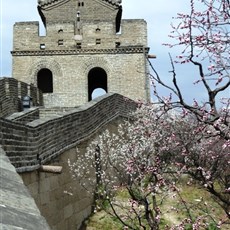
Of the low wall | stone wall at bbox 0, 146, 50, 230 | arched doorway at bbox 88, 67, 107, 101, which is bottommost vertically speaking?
the low wall

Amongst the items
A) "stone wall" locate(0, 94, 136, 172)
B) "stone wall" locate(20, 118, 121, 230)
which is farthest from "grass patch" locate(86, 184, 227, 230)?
"stone wall" locate(0, 94, 136, 172)

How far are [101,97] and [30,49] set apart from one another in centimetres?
1229

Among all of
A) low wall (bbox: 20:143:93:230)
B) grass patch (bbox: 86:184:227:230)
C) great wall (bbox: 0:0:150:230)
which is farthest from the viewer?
great wall (bbox: 0:0:150:230)

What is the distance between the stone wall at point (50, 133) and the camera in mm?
6297

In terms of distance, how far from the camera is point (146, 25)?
26031mm

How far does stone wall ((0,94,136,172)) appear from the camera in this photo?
248 inches

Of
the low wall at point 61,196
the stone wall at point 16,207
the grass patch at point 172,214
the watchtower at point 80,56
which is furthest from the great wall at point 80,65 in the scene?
the stone wall at point 16,207

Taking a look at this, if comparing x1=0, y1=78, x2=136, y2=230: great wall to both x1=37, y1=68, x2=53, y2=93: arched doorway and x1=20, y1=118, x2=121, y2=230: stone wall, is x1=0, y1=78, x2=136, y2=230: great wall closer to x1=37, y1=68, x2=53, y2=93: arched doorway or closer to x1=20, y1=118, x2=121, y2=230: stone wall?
x1=20, y1=118, x2=121, y2=230: stone wall

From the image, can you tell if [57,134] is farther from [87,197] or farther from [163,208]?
[163,208]

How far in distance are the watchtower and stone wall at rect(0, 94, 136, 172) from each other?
32.6ft

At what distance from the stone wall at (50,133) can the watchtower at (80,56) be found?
994cm

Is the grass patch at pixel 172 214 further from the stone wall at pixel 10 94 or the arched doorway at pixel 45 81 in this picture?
the arched doorway at pixel 45 81

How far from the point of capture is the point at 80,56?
85.9ft

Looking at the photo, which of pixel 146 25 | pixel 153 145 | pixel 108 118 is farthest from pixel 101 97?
pixel 146 25
